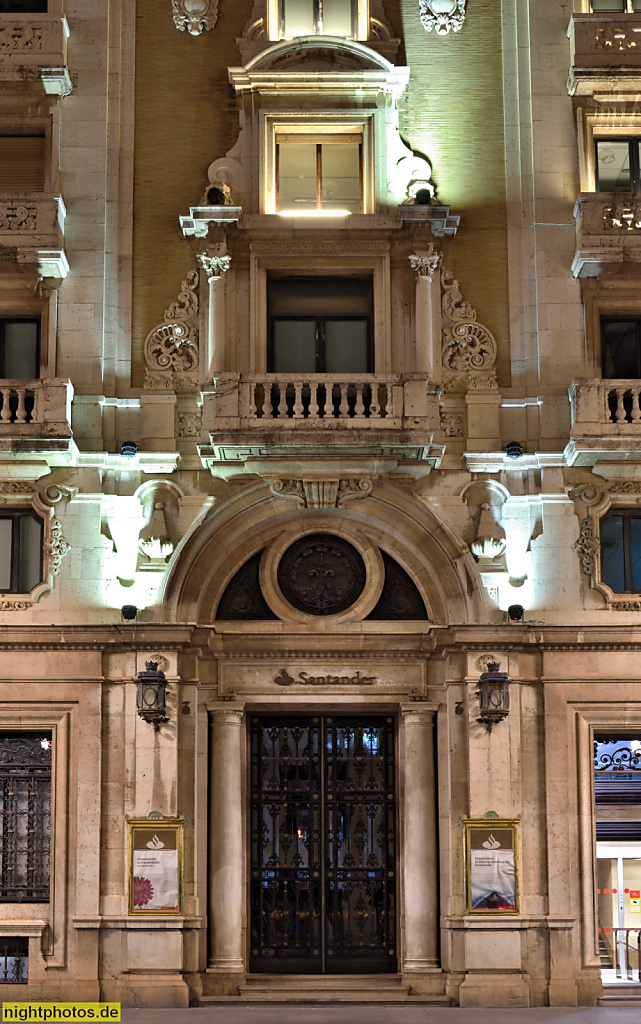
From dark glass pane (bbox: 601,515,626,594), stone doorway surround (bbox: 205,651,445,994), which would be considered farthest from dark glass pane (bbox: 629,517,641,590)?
stone doorway surround (bbox: 205,651,445,994)

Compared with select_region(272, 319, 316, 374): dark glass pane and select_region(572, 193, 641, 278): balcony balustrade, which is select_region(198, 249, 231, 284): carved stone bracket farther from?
select_region(572, 193, 641, 278): balcony balustrade

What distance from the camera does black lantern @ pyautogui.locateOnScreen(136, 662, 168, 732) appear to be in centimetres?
2195

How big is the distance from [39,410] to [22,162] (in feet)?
15.6

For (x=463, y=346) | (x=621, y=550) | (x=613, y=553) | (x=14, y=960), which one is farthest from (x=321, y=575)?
(x=14, y=960)

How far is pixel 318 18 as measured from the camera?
972 inches

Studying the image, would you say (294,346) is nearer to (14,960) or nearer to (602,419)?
(602,419)

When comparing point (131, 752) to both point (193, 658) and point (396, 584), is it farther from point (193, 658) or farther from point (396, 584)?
point (396, 584)

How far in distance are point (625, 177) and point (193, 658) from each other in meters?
11.3

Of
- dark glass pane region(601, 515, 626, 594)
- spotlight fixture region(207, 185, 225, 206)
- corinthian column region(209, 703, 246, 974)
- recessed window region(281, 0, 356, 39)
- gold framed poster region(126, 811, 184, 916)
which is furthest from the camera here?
recessed window region(281, 0, 356, 39)

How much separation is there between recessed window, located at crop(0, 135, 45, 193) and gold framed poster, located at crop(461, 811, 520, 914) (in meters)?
13.1

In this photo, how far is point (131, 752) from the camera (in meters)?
22.3

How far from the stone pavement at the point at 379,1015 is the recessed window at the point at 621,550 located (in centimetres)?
673

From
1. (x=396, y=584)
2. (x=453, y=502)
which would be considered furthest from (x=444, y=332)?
(x=396, y=584)

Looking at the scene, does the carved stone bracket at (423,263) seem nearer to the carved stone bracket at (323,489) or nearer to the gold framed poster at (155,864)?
the carved stone bracket at (323,489)
